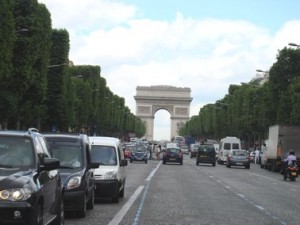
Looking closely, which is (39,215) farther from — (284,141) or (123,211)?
(284,141)

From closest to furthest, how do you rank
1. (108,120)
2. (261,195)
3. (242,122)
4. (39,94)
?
(261,195) < (39,94) < (242,122) < (108,120)

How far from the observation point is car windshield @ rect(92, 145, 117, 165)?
2106 cm

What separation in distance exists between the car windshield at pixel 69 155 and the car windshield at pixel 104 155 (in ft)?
12.0

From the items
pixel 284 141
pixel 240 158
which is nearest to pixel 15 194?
pixel 284 141

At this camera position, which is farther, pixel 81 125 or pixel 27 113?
pixel 81 125

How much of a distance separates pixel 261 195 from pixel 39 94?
97.3ft

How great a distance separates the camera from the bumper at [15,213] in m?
10.0

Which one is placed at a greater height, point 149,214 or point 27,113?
point 27,113

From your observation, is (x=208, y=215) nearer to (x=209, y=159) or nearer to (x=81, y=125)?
(x=209, y=159)

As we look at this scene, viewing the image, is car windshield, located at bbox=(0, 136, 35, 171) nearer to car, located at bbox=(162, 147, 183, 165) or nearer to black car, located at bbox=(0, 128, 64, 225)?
black car, located at bbox=(0, 128, 64, 225)

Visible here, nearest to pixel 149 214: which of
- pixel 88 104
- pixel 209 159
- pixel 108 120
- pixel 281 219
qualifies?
pixel 281 219

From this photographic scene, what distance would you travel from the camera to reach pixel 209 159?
2712 inches

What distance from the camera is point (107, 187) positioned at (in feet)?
65.9

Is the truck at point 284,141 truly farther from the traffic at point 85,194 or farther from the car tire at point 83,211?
the car tire at point 83,211
